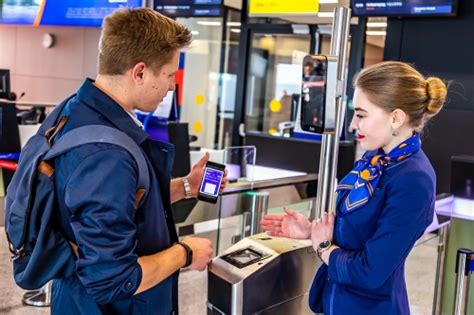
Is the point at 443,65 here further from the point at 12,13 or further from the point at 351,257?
the point at 351,257

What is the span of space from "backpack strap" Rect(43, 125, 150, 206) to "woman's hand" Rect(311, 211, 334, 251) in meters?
0.54

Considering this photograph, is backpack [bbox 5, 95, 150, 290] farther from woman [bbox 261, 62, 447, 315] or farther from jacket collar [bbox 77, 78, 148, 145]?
woman [bbox 261, 62, 447, 315]

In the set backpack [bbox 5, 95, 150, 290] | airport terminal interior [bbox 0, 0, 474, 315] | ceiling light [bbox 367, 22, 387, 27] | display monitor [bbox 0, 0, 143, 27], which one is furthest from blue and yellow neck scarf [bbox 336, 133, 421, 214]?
ceiling light [bbox 367, 22, 387, 27]

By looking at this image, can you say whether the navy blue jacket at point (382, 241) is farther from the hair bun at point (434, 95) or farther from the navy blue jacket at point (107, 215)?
the navy blue jacket at point (107, 215)

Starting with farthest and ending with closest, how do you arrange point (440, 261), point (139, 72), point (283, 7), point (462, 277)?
1. point (283, 7)
2. point (440, 261)
3. point (462, 277)
4. point (139, 72)

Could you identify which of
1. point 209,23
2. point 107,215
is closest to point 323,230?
point 107,215

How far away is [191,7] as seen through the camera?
22.1ft

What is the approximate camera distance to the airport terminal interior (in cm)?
187

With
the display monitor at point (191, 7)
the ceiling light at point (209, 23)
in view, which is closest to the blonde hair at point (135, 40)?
the display monitor at point (191, 7)

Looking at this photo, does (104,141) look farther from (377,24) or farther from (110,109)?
(377,24)

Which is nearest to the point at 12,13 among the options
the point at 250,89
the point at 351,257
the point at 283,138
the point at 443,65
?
the point at 283,138

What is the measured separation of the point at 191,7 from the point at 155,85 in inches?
222

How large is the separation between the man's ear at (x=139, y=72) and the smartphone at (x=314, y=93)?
0.77m

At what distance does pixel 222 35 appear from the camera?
30.6 ft
